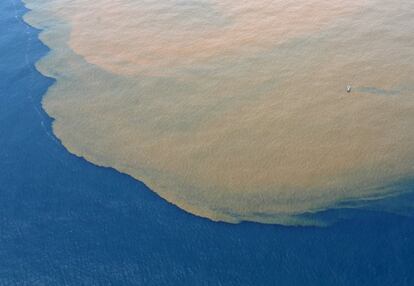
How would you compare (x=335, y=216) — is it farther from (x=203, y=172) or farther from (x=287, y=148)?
(x=203, y=172)

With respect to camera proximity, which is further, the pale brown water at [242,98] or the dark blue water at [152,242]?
the pale brown water at [242,98]

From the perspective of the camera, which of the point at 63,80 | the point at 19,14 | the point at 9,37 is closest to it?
the point at 63,80

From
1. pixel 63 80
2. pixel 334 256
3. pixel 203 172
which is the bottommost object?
pixel 334 256

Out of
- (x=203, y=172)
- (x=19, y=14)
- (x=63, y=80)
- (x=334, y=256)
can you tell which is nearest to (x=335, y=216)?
(x=334, y=256)

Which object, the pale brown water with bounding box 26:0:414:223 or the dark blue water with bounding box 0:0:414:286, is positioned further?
the pale brown water with bounding box 26:0:414:223
